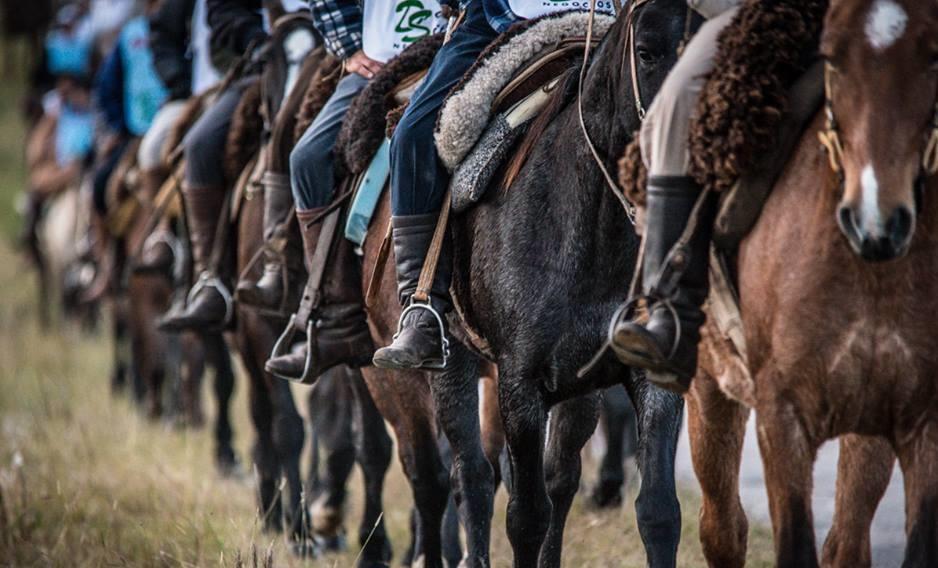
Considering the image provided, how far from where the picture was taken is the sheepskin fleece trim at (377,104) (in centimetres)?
685

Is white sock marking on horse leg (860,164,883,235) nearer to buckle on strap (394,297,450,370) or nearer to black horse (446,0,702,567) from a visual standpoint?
black horse (446,0,702,567)

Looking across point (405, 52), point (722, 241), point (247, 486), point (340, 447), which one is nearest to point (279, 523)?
point (340, 447)

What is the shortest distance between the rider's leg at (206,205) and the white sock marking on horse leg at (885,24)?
18.4 ft

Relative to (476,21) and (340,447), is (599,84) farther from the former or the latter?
(340,447)

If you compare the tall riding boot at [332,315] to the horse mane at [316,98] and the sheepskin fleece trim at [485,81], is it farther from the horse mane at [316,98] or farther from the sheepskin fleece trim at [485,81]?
the sheepskin fleece trim at [485,81]

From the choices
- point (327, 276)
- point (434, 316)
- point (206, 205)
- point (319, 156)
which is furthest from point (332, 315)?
point (206, 205)

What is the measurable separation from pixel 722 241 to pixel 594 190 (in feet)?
3.31

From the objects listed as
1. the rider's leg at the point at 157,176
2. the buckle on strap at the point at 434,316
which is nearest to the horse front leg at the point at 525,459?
the buckle on strap at the point at 434,316

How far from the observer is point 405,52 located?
6934 millimetres

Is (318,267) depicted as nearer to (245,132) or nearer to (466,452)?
(466,452)

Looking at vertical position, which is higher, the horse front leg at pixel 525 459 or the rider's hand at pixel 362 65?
the rider's hand at pixel 362 65

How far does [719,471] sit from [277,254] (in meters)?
3.11

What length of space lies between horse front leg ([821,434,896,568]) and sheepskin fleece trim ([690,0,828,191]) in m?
1.19

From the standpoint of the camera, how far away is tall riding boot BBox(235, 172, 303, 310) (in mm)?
7891
